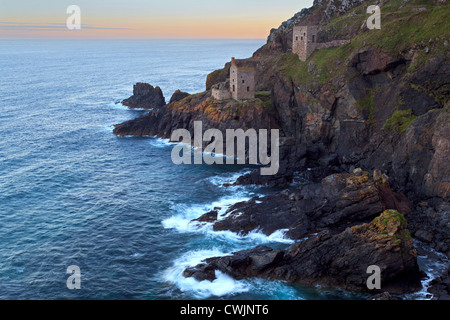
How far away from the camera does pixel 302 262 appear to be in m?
42.8

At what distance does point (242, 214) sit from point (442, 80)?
131 ft

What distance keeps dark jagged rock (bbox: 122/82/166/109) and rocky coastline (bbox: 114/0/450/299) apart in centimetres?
2800

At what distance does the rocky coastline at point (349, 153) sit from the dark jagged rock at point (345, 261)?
0.11 meters

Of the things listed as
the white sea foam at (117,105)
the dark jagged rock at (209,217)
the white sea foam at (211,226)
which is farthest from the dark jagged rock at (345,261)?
the white sea foam at (117,105)

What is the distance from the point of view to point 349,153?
2913 inches

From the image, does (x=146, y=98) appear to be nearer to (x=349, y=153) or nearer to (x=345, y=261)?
(x=349, y=153)

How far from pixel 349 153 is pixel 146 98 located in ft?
269

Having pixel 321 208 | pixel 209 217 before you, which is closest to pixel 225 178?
pixel 209 217

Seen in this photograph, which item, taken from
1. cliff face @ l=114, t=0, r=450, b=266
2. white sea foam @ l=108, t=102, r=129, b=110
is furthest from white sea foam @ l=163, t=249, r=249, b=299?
white sea foam @ l=108, t=102, r=129, b=110

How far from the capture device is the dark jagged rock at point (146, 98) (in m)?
133

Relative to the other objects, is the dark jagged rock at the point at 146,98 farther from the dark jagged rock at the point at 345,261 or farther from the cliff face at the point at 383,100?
the dark jagged rock at the point at 345,261
